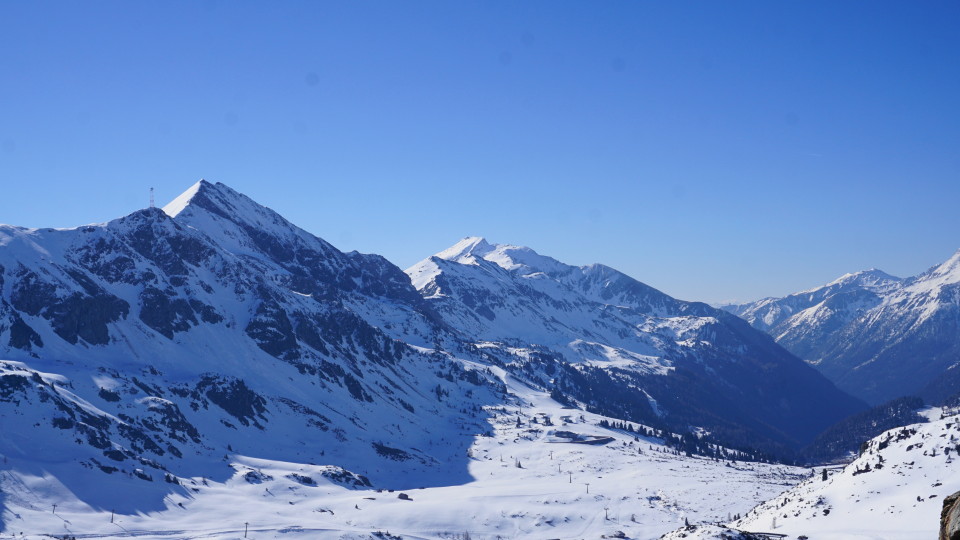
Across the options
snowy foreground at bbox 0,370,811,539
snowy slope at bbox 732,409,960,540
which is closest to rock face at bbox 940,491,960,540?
snowy slope at bbox 732,409,960,540

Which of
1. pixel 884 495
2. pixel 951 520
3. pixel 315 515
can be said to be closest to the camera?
pixel 951 520

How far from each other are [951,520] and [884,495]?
75967mm

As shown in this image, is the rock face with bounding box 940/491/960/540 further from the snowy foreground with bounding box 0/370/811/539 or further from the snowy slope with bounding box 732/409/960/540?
the snowy foreground with bounding box 0/370/811/539

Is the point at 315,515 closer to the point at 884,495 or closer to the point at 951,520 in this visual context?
the point at 884,495

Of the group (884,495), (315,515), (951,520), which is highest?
(884,495)

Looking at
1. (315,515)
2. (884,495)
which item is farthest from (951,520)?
(315,515)

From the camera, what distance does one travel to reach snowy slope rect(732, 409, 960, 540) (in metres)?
87.8

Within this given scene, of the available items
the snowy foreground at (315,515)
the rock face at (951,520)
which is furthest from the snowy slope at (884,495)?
the snowy foreground at (315,515)

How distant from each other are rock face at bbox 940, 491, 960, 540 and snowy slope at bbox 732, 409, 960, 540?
174 feet

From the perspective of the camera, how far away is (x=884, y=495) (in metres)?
97.8

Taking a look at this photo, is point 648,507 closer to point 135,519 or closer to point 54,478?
point 135,519

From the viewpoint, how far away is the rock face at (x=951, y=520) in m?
30.2

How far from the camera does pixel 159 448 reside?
196750 mm

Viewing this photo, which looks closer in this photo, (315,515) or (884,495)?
(884,495)
